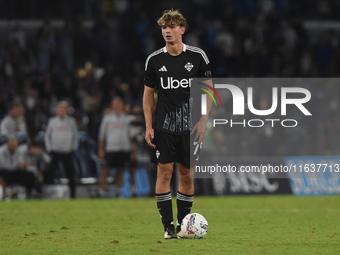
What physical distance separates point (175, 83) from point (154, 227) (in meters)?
2.44

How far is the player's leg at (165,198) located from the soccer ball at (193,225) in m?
0.14

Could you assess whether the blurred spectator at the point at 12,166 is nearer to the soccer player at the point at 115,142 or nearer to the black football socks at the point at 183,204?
the soccer player at the point at 115,142

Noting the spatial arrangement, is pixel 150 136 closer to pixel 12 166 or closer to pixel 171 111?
pixel 171 111

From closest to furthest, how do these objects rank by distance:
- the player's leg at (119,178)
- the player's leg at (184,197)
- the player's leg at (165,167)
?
the player's leg at (165,167), the player's leg at (184,197), the player's leg at (119,178)

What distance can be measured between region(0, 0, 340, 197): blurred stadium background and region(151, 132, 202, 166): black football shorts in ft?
28.0

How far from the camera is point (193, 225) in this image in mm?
7551

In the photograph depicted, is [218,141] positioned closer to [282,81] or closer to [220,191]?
[220,191]

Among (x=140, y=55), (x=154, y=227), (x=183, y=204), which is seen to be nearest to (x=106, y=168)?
(x=140, y=55)

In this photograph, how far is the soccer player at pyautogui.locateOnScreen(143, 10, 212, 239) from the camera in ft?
24.7

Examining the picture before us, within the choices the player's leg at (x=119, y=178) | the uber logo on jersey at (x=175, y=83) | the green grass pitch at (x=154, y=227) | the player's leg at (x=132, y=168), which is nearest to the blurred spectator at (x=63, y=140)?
the player's leg at (x=119, y=178)

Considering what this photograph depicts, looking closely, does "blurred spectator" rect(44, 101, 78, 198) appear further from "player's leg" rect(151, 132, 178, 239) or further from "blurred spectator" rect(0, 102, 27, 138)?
"player's leg" rect(151, 132, 178, 239)

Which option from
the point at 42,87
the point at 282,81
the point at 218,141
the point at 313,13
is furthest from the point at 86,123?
the point at 313,13

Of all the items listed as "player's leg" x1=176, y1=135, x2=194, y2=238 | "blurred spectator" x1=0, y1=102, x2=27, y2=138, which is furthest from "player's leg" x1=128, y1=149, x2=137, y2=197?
"player's leg" x1=176, y1=135, x2=194, y2=238

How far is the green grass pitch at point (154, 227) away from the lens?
6883 millimetres
